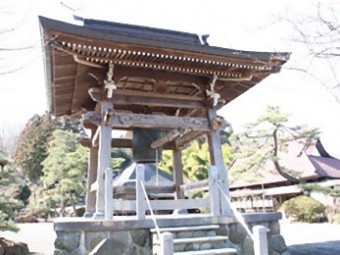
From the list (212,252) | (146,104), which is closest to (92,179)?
(146,104)

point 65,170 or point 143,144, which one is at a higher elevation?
point 65,170

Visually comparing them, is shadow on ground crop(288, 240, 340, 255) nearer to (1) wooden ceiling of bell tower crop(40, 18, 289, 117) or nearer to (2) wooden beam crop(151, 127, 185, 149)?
(2) wooden beam crop(151, 127, 185, 149)

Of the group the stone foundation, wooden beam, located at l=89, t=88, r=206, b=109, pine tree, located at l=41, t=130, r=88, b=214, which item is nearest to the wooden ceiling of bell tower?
wooden beam, located at l=89, t=88, r=206, b=109

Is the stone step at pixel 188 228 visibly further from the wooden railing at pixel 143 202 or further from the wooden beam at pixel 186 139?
the wooden beam at pixel 186 139

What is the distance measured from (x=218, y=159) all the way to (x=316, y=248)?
384 cm

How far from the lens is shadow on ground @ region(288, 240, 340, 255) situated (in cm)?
742

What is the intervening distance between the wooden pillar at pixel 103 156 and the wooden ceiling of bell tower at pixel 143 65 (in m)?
0.32

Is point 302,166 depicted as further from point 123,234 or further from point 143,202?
point 123,234

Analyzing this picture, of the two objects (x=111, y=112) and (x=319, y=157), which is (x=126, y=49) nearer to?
(x=111, y=112)

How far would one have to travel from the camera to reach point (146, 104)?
20.6 feet

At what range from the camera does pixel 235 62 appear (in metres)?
6.04

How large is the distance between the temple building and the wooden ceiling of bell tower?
2cm

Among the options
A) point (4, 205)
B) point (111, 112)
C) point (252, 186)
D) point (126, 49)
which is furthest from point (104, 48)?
point (252, 186)

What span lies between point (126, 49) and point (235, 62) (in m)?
1.91
